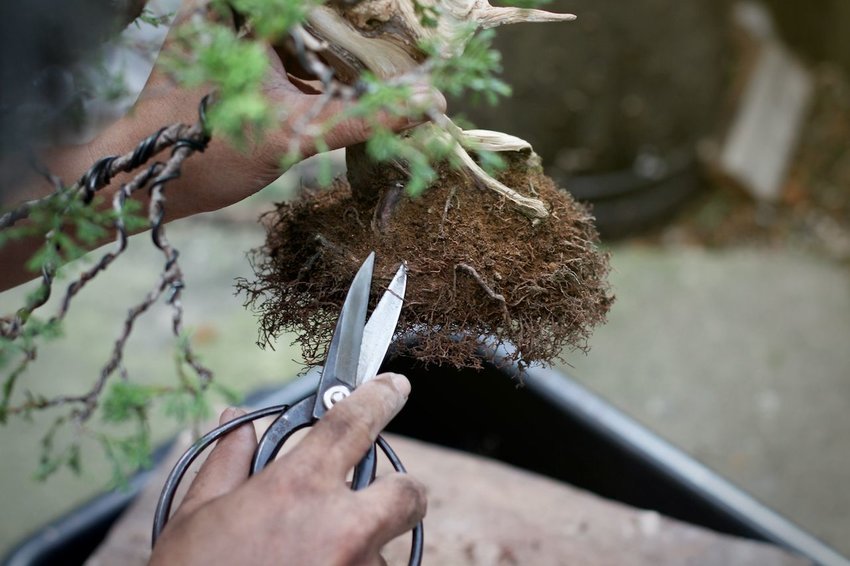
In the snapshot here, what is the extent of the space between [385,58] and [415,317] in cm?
23

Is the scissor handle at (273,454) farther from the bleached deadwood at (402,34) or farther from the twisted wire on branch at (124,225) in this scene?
the bleached deadwood at (402,34)

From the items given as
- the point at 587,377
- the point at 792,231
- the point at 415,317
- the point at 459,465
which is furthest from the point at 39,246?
the point at 792,231

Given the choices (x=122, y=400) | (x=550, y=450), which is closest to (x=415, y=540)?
(x=122, y=400)

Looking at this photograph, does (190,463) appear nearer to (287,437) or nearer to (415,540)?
(287,437)

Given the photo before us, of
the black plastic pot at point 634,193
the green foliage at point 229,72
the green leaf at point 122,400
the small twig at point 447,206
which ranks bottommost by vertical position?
the black plastic pot at point 634,193

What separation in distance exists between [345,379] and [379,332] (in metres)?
0.05

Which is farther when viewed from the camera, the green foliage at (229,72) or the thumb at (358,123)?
the thumb at (358,123)

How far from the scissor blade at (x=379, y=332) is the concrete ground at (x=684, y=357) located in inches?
56.6

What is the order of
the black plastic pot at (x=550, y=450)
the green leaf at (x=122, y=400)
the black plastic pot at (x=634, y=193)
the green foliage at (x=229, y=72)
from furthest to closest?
the black plastic pot at (x=634, y=193), the black plastic pot at (x=550, y=450), the green leaf at (x=122, y=400), the green foliage at (x=229, y=72)

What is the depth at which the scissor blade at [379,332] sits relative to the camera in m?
0.71

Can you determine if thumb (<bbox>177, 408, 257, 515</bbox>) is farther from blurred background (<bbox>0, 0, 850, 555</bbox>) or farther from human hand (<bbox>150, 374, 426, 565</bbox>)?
blurred background (<bbox>0, 0, 850, 555</bbox>)

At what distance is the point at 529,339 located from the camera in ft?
2.46

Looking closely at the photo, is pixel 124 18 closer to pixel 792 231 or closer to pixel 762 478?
pixel 762 478

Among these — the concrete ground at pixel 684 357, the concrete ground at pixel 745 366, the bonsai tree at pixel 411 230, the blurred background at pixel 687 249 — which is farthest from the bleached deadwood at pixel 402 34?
the concrete ground at pixel 684 357
